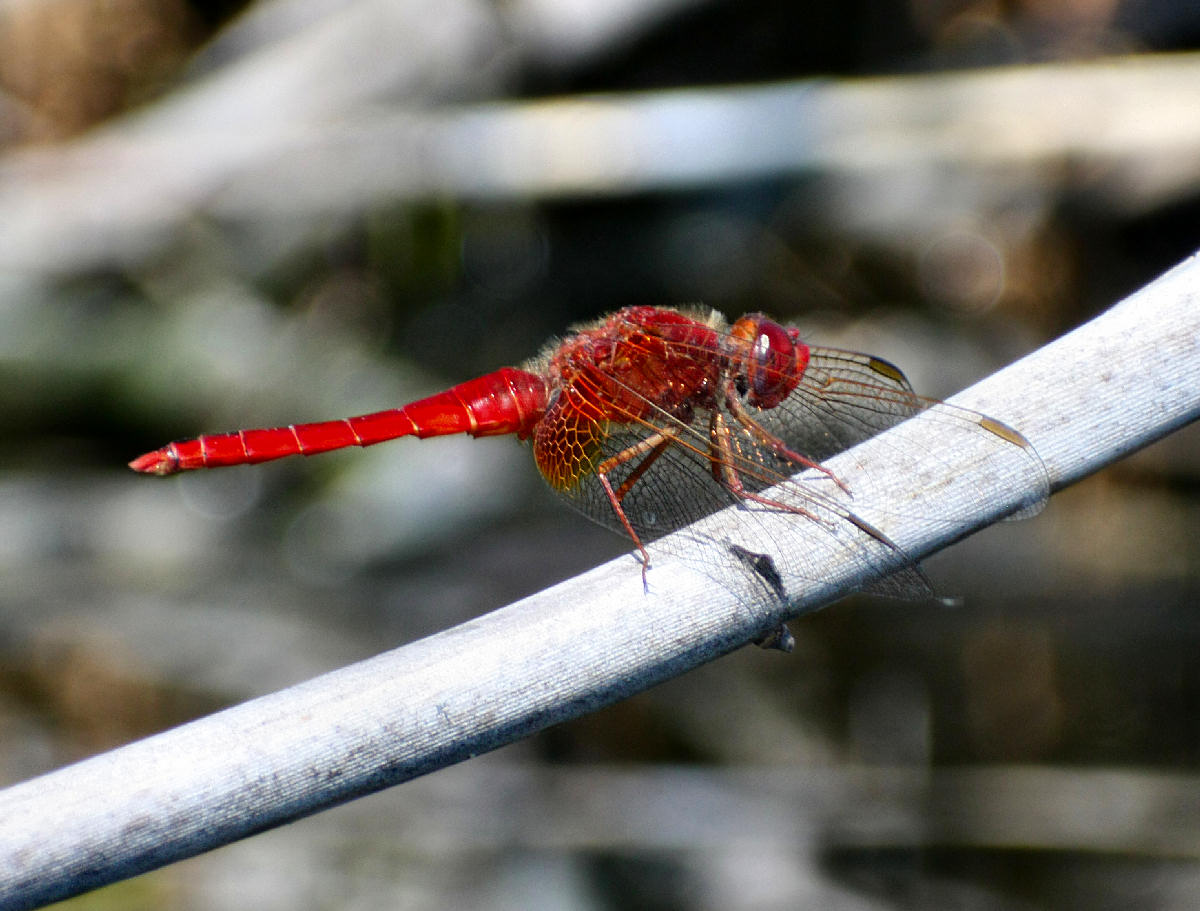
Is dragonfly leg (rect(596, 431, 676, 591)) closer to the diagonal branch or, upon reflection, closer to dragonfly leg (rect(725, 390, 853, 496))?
dragonfly leg (rect(725, 390, 853, 496))

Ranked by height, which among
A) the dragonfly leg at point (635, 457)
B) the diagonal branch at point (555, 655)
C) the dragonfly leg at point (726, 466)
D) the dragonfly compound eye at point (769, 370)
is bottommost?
the diagonal branch at point (555, 655)

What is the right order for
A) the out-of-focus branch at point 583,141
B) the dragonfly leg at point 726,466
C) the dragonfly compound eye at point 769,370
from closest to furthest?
the dragonfly leg at point 726,466
the dragonfly compound eye at point 769,370
the out-of-focus branch at point 583,141

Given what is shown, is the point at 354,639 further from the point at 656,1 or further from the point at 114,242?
the point at 656,1

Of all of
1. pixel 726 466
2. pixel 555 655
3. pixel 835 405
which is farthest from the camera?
pixel 835 405

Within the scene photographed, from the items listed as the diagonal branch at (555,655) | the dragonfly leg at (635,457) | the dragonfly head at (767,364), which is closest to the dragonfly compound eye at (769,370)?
the dragonfly head at (767,364)

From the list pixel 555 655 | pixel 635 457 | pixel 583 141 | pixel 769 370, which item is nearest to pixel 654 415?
pixel 635 457

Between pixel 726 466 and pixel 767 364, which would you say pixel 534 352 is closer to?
pixel 767 364

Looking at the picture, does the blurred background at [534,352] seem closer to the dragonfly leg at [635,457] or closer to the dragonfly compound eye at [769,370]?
the dragonfly compound eye at [769,370]

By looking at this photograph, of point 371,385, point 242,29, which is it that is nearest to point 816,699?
point 371,385
